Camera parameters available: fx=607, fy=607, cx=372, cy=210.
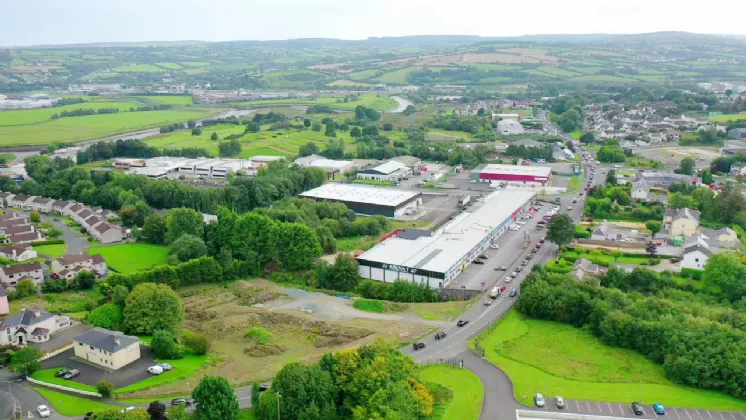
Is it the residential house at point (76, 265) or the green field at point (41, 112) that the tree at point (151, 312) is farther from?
the green field at point (41, 112)

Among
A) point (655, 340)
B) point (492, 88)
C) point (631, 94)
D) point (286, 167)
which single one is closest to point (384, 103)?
point (492, 88)

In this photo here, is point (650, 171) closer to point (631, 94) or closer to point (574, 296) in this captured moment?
point (574, 296)

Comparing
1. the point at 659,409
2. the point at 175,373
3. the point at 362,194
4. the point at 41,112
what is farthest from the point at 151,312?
the point at 41,112

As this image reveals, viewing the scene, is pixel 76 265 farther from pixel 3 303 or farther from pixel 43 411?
pixel 43 411

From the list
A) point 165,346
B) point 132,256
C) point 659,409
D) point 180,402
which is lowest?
point 132,256

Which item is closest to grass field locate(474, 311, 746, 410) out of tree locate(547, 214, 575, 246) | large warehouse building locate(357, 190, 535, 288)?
large warehouse building locate(357, 190, 535, 288)

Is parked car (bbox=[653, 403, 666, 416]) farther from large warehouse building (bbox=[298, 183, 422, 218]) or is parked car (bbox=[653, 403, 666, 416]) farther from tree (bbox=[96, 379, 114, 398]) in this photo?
large warehouse building (bbox=[298, 183, 422, 218])
